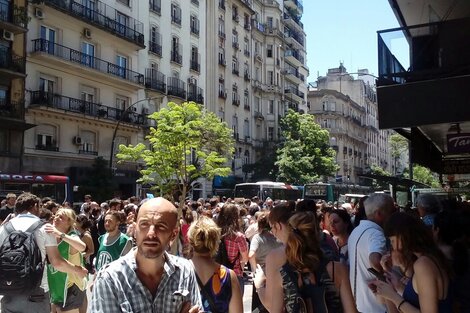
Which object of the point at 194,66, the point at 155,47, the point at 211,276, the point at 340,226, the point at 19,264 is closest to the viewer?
the point at 211,276

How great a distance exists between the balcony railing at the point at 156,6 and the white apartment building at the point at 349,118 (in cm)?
3974

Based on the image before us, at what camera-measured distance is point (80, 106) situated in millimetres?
32094

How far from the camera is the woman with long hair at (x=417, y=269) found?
133 inches

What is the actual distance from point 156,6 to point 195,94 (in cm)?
802

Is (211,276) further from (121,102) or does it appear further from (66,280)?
(121,102)

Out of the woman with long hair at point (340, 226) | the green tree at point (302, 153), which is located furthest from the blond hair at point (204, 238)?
the green tree at point (302, 153)

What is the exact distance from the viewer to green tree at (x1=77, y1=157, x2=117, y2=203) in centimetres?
3056

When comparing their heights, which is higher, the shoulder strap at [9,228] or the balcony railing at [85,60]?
the balcony railing at [85,60]

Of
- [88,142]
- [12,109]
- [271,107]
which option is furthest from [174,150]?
[271,107]

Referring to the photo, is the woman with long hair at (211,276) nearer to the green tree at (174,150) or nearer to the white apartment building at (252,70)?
the green tree at (174,150)

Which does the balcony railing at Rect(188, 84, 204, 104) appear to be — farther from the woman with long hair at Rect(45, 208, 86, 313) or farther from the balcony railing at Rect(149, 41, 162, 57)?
the woman with long hair at Rect(45, 208, 86, 313)

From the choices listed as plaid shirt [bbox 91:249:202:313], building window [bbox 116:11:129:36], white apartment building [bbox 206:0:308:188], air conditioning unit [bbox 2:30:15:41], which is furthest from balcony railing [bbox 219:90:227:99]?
plaid shirt [bbox 91:249:202:313]

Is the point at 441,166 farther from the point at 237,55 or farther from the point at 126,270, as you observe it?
the point at 237,55

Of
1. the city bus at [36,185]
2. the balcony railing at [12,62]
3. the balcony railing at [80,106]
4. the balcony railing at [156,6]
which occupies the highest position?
the balcony railing at [156,6]
